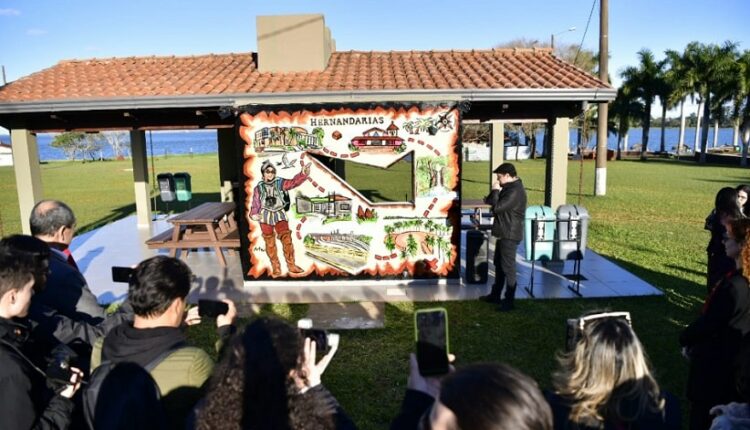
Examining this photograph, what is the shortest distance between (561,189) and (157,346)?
7894 millimetres

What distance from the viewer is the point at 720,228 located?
5.66 m

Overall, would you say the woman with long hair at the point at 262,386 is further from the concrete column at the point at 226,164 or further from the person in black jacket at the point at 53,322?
the concrete column at the point at 226,164

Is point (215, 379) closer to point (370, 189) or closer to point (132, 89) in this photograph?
point (132, 89)

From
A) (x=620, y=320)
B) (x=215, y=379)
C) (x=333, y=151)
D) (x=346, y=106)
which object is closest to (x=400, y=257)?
(x=333, y=151)

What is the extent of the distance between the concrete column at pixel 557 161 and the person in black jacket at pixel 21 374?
7835mm

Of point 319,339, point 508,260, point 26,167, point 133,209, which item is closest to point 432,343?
point 319,339

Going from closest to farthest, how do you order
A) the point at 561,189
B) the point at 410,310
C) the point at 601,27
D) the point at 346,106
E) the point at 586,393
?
the point at 586,393 < the point at 410,310 < the point at 346,106 < the point at 561,189 < the point at 601,27

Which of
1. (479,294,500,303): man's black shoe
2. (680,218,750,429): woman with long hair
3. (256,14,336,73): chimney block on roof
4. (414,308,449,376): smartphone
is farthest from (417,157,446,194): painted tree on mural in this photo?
(414,308,449,376): smartphone

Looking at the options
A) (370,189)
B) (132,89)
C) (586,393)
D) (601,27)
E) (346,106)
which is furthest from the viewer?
(370,189)

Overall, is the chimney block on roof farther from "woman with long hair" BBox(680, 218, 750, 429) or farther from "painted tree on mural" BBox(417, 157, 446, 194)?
"woman with long hair" BBox(680, 218, 750, 429)

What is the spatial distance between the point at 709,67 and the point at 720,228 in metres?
44.9

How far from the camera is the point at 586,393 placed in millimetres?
2170

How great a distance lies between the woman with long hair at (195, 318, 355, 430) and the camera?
1616 mm

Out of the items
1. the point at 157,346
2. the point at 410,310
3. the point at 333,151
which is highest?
the point at 333,151
